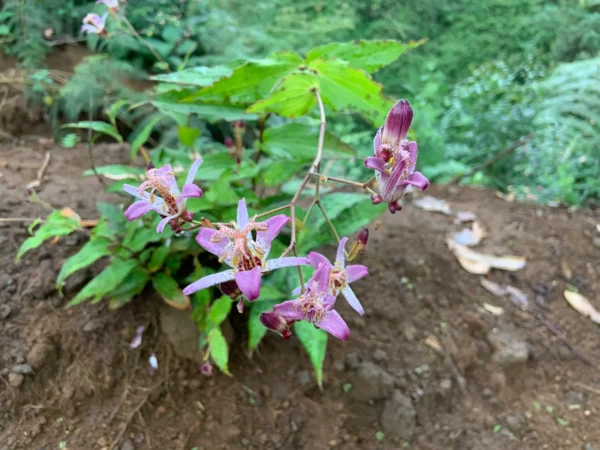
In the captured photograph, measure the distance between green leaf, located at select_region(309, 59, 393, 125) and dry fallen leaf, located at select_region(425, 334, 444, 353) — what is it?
0.59 metres

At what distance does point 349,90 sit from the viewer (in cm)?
103

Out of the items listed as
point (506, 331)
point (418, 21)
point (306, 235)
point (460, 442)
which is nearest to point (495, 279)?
point (506, 331)

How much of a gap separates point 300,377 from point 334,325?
1.84 feet

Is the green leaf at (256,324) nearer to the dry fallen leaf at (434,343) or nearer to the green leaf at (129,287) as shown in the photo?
the green leaf at (129,287)

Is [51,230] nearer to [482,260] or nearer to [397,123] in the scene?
[397,123]

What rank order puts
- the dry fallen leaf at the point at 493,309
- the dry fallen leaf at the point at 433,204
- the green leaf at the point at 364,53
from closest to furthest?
the green leaf at the point at 364,53, the dry fallen leaf at the point at 493,309, the dry fallen leaf at the point at 433,204

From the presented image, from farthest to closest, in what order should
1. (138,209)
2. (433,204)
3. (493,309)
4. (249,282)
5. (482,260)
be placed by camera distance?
(433,204), (482,260), (493,309), (138,209), (249,282)

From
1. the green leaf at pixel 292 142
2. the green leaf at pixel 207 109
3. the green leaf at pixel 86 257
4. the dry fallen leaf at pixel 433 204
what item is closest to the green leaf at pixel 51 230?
the green leaf at pixel 86 257

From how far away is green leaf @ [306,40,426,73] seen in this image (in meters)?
1.07

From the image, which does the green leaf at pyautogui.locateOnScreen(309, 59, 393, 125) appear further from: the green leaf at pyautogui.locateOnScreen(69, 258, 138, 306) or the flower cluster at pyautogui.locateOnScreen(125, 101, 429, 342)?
the green leaf at pyautogui.locateOnScreen(69, 258, 138, 306)

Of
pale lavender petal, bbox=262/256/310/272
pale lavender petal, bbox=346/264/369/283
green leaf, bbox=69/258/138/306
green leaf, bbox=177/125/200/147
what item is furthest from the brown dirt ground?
pale lavender petal, bbox=262/256/310/272

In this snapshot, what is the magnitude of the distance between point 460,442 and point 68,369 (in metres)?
0.87

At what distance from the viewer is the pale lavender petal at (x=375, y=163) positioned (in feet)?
2.06

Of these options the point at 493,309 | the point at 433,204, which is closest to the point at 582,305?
the point at 493,309
